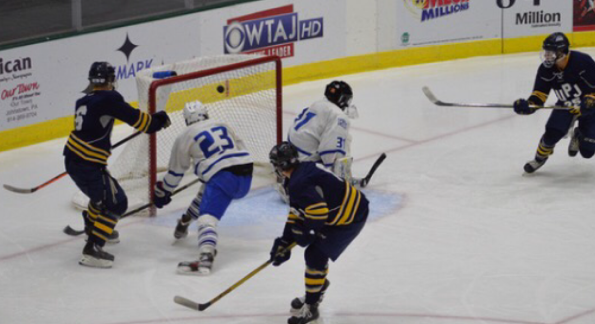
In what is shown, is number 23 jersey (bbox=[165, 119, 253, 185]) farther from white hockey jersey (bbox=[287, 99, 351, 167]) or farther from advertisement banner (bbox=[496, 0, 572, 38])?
advertisement banner (bbox=[496, 0, 572, 38])

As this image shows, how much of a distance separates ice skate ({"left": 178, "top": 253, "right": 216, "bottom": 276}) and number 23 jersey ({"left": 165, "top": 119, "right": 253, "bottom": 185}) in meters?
0.42

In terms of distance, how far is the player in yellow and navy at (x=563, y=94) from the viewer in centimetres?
676

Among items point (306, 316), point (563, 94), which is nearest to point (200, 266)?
point (306, 316)

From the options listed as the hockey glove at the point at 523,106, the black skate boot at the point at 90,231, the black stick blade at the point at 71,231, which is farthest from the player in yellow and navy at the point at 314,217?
the hockey glove at the point at 523,106

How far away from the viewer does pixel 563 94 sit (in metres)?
6.96

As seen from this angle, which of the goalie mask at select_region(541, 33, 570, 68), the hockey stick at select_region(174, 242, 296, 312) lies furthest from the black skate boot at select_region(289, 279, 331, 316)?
the goalie mask at select_region(541, 33, 570, 68)

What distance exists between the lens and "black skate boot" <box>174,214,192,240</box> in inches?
234

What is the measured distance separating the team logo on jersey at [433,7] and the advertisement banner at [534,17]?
0.39 m

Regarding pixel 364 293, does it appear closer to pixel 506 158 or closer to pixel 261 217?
pixel 261 217

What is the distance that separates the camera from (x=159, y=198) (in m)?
5.84

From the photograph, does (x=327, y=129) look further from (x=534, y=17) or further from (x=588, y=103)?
(x=534, y=17)

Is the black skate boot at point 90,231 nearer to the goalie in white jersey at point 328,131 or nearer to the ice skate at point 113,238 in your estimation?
the ice skate at point 113,238

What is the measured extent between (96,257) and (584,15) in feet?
21.1

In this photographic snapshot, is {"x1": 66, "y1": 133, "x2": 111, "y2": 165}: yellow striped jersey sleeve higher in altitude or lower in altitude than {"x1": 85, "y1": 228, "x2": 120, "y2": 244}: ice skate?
higher
